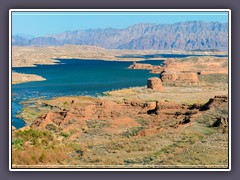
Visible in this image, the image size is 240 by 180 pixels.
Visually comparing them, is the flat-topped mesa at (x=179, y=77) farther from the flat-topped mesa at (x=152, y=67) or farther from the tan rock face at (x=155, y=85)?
the flat-topped mesa at (x=152, y=67)

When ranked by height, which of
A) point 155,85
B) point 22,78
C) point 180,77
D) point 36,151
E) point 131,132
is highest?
point 180,77

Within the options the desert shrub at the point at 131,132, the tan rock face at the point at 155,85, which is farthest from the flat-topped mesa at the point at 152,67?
the desert shrub at the point at 131,132

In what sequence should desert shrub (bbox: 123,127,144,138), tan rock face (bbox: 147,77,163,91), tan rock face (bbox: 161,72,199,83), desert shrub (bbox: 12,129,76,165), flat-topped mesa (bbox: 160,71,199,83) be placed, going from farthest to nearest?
tan rock face (bbox: 161,72,199,83) → flat-topped mesa (bbox: 160,71,199,83) → tan rock face (bbox: 147,77,163,91) → desert shrub (bbox: 123,127,144,138) → desert shrub (bbox: 12,129,76,165)

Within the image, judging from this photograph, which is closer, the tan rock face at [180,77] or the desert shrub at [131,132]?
the desert shrub at [131,132]

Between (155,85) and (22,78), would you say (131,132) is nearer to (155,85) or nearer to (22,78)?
(155,85)

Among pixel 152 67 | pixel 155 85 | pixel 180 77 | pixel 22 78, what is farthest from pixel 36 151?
pixel 152 67

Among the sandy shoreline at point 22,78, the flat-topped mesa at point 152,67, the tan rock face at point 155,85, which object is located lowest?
the tan rock face at point 155,85

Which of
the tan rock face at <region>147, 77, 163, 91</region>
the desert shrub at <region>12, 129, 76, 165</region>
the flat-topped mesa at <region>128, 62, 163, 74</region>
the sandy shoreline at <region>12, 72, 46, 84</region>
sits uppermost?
the flat-topped mesa at <region>128, 62, 163, 74</region>

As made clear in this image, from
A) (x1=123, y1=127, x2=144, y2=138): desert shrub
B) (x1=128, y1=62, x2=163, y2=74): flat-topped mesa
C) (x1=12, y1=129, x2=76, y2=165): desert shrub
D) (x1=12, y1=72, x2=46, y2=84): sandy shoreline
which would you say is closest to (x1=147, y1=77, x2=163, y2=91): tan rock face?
(x1=12, y1=72, x2=46, y2=84): sandy shoreline

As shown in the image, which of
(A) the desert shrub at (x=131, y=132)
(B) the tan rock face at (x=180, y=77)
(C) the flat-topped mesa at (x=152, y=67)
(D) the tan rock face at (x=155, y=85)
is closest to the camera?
(A) the desert shrub at (x=131, y=132)

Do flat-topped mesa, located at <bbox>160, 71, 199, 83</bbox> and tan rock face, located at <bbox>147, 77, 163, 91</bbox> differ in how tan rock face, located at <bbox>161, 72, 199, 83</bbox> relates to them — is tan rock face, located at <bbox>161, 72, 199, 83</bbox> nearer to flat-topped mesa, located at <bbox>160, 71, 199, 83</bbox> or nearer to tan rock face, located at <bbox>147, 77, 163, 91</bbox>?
flat-topped mesa, located at <bbox>160, 71, 199, 83</bbox>

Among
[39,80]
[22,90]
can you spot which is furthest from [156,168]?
[39,80]
